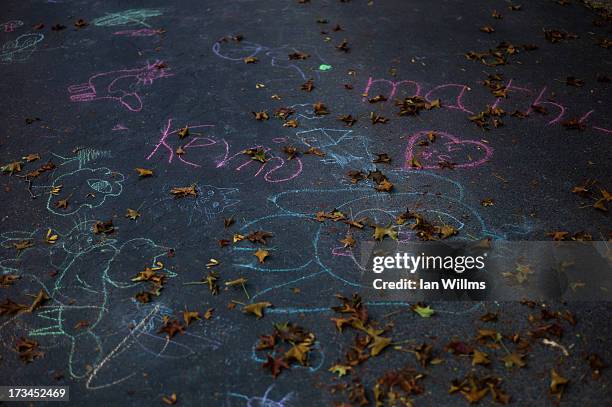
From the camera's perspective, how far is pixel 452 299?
308 cm

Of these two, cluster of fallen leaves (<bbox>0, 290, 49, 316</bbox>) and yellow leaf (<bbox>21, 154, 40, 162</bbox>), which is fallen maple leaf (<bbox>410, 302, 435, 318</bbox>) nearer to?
cluster of fallen leaves (<bbox>0, 290, 49, 316</bbox>)

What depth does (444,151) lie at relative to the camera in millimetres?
4305

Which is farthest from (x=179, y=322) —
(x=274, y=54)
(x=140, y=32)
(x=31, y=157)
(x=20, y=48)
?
(x=20, y=48)

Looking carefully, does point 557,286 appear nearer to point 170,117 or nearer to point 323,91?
point 323,91

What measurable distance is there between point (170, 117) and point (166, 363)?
9.11 ft

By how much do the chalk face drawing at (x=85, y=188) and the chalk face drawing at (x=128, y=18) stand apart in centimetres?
345

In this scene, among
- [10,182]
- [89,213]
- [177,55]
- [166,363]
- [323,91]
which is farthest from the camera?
[177,55]

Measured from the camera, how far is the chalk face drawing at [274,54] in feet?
18.6

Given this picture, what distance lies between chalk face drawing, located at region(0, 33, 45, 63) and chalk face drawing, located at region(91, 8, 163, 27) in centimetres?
82

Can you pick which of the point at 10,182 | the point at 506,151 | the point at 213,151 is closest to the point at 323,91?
the point at 213,151

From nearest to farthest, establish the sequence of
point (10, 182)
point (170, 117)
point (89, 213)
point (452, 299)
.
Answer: point (452, 299) → point (89, 213) → point (10, 182) → point (170, 117)

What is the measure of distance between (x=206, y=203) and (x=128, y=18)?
14.8 feet

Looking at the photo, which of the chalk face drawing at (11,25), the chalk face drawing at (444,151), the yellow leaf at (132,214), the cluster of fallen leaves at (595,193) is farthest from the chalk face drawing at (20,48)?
the cluster of fallen leaves at (595,193)

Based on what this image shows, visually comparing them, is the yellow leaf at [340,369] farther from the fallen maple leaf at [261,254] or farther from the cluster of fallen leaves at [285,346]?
the fallen maple leaf at [261,254]
